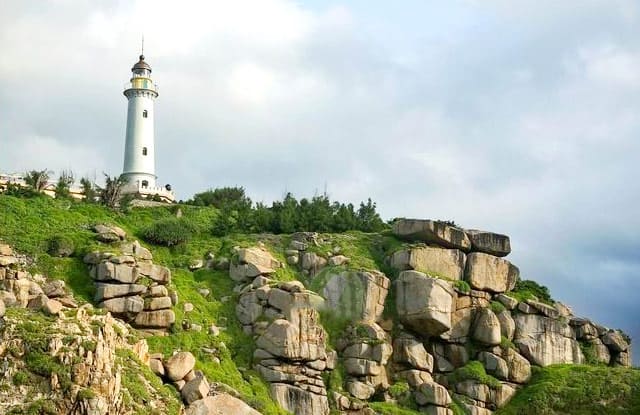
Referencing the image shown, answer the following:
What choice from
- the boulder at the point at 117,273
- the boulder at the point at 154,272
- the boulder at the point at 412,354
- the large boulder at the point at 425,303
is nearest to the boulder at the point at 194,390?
the boulder at the point at 117,273

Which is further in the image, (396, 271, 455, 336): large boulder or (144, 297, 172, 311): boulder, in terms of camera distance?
(396, 271, 455, 336): large boulder

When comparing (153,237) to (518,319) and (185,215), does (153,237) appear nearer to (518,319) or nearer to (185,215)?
(185,215)

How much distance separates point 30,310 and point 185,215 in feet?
56.2

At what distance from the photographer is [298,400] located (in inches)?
1296

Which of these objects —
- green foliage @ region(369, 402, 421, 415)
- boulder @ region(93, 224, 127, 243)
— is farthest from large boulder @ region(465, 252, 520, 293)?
boulder @ region(93, 224, 127, 243)

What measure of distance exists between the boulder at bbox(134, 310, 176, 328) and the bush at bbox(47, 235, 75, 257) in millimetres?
4897

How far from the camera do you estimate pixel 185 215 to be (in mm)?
45000

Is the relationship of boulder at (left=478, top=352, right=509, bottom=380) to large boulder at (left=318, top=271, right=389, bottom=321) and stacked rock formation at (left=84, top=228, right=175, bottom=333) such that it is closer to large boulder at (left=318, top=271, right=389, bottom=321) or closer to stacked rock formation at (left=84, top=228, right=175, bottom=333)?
large boulder at (left=318, top=271, right=389, bottom=321)

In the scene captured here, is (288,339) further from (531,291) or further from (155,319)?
(531,291)

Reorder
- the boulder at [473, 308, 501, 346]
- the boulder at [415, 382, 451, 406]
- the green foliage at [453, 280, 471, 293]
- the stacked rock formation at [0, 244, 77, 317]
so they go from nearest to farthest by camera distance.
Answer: the stacked rock formation at [0, 244, 77, 317], the boulder at [415, 382, 451, 406], the boulder at [473, 308, 501, 346], the green foliage at [453, 280, 471, 293]

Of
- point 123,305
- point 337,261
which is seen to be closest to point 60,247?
point 123,305

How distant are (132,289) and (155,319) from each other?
4.98ft

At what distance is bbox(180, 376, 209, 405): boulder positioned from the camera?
95.3 feet

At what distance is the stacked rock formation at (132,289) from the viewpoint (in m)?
32.2
